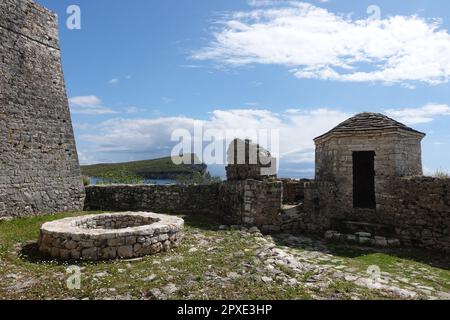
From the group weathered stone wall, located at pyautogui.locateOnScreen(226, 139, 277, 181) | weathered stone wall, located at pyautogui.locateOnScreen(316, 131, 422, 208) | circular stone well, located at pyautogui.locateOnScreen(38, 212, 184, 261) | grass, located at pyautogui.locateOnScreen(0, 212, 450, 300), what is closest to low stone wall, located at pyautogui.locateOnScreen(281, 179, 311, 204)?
weathered stone wall, located at pyautogui.locateOnScreen(316, 131, 422, 208)

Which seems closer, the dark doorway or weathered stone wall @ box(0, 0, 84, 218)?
weathered stone wall @ box(0, 0, 84, 218)

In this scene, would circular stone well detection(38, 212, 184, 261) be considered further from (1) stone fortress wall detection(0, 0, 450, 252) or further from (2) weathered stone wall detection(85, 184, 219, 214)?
(2) weathered stone wall detection(85, 184, 219, 214)

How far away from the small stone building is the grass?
12.1 feet

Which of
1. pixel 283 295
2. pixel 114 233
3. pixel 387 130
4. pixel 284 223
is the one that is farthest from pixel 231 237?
pixel 387 130

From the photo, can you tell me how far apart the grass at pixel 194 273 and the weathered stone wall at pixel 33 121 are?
380 centimetres

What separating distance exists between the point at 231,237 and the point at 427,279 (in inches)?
206

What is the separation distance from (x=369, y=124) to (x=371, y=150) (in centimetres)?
107

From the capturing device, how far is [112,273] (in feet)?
21.9

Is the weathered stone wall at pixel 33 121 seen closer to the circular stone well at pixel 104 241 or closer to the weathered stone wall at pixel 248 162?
the circular stone well at pixel 104 241

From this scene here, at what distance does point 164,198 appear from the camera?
601 inches

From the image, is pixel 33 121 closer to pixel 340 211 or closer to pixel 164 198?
pixel 164 198

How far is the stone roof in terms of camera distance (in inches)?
497

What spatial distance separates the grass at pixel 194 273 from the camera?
5.72 m

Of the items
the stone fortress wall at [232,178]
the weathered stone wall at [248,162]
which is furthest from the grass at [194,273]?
the weathered stone wall at [248,162]
